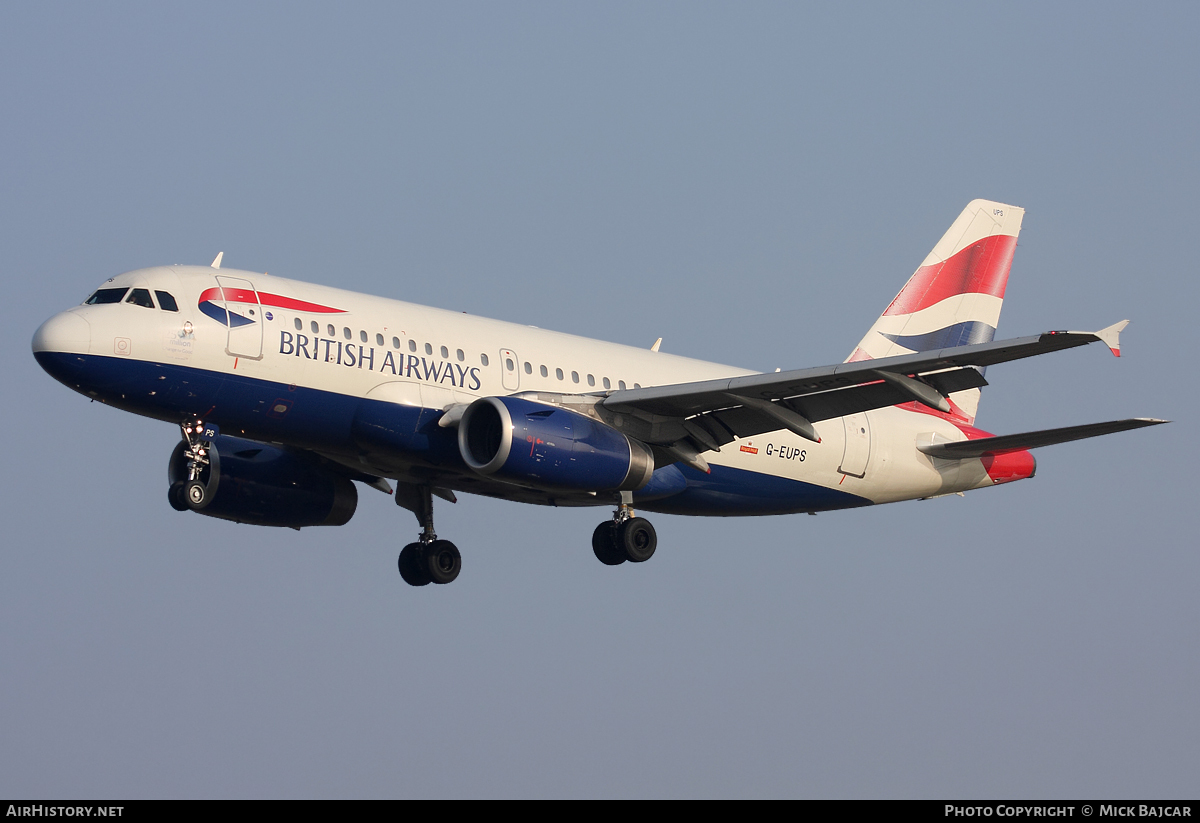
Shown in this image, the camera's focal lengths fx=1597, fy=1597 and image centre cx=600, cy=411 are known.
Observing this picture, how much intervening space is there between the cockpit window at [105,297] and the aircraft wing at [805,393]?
993cm

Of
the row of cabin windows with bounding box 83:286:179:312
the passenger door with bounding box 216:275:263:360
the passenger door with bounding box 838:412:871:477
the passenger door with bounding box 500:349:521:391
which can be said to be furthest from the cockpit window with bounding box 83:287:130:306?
the passenger door with bounding box 838:412:871:477

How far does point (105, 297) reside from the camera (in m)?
31.0

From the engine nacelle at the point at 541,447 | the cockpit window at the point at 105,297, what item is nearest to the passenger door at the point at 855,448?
the engine nacelle at the point at 541,447

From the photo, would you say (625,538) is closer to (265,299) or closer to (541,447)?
(541,447)

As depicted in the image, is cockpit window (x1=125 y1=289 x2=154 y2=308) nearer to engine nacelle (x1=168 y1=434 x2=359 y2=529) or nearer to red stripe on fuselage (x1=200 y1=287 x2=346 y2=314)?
red stripe on fuselage (x1=200 y1=287 x2=346 y2=314)

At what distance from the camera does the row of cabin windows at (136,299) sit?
101ft

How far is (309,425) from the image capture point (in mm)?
31812

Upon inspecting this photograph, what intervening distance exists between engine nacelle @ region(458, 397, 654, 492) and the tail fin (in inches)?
457

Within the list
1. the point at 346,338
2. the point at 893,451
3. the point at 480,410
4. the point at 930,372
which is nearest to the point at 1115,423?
A: the point at 930,372

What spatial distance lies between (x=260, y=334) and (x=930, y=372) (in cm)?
1305

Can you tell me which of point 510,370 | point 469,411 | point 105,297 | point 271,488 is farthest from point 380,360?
point 271,488

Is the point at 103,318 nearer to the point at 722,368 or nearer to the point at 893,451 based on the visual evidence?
the point at 722,368

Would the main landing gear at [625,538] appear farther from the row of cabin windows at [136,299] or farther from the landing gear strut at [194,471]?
the row of cabin windows at [136,299]

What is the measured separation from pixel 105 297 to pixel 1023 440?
20.0 metres
